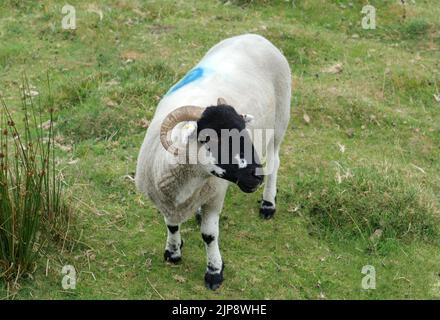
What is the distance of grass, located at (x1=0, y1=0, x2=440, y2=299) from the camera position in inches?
255

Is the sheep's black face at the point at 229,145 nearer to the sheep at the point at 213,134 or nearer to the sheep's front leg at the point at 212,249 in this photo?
the sheep at the point at 213,134

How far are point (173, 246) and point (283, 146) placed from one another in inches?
123

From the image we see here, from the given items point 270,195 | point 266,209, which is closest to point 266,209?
point 266,209

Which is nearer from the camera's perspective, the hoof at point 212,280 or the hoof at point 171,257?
the hoof at point 212,280

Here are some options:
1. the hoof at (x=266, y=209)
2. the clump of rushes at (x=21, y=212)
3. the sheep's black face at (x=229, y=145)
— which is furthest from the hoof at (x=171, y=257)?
the sheep's black face at (x=229, y=145)

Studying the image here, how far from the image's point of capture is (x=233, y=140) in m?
4.89

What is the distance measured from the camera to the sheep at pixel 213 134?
496 cm

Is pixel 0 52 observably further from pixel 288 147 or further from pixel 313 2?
pixel 313 2

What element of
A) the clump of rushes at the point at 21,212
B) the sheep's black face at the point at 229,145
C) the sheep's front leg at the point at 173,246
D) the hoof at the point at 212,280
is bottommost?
the hoof at the point at 212,280

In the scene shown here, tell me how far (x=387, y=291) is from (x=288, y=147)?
3.03m

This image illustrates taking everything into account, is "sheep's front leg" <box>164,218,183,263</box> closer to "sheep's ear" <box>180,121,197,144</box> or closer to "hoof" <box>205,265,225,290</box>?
"hoof" <box>205,265,225,290</box>

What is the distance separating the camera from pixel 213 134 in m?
4.89

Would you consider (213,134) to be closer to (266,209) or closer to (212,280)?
(212,280)

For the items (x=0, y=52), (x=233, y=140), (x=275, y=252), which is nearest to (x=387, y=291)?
(x=275, y=252)
